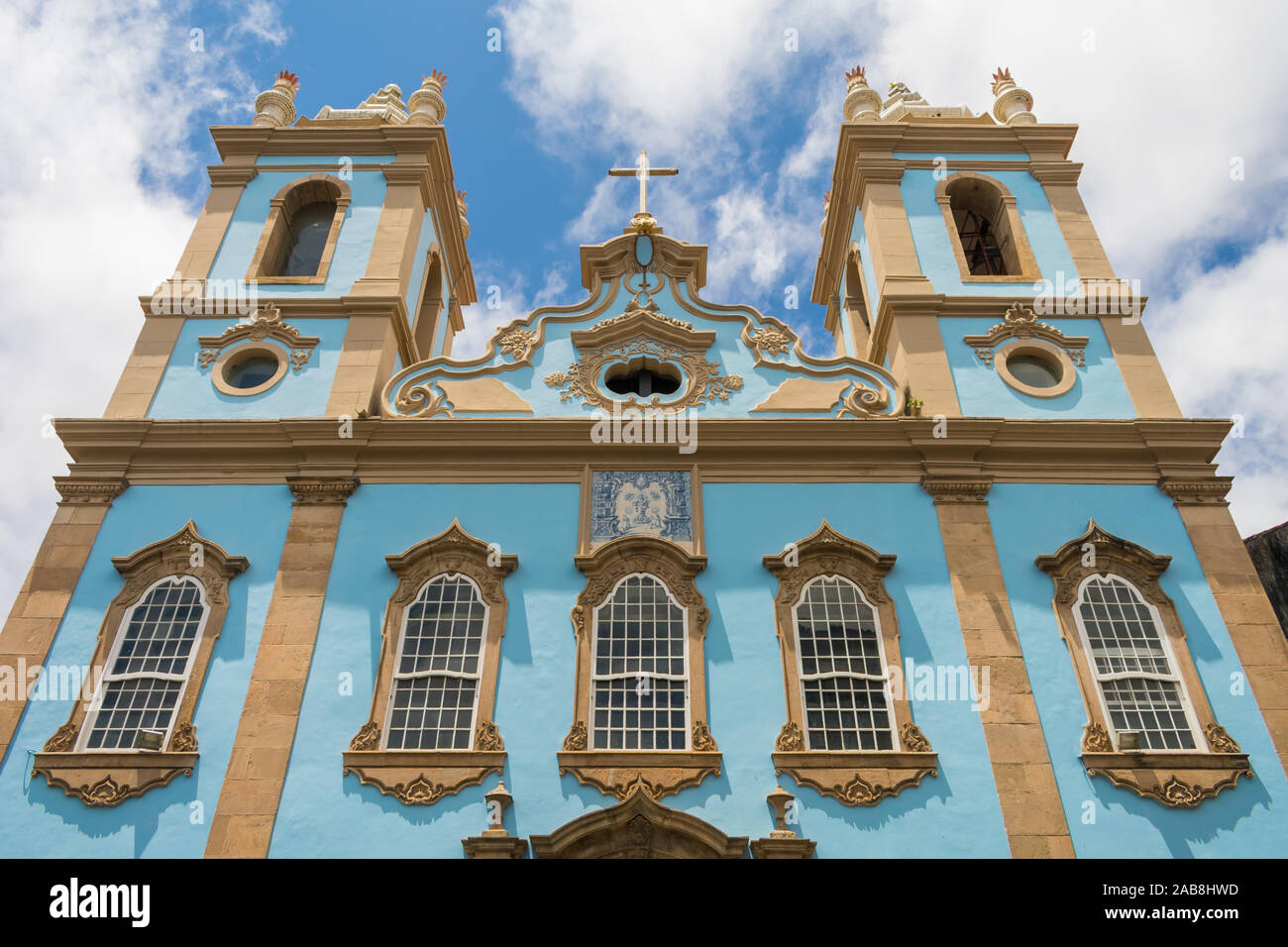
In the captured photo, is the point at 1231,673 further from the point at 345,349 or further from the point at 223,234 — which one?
the point at 223,234

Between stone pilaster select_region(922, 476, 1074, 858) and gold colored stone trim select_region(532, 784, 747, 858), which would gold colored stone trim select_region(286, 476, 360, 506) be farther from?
stone pilaster select_region(922, 476, 1074, 858)

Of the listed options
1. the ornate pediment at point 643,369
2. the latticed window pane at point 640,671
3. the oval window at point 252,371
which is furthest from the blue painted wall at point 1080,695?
the oval window at point 252,371

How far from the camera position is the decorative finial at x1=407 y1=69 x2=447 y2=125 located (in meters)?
20.6

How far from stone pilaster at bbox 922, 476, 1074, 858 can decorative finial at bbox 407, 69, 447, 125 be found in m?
12.8

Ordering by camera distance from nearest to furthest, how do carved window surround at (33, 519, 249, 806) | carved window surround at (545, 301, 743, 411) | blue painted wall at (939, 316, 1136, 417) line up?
carved window surround at (33, 519, 249, 806) < blue painted wall at (939, 316, 1136, 417) < carved window surround at (545, 301, 743, 411)

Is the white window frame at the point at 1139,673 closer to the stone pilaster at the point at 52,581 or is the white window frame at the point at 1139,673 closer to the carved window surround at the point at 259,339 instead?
the carved window surround at the point at 259,339

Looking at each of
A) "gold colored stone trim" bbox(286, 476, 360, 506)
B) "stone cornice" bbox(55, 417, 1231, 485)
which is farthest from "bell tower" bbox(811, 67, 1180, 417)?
"gold colored stone trim" bbox(286, 476, 360, 506)

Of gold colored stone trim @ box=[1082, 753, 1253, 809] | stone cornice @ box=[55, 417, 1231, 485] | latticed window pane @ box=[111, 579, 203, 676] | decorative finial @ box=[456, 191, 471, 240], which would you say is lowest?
gold colored stone trim @ box=[1082, 753, 1253, 809]

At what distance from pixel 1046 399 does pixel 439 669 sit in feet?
32.3

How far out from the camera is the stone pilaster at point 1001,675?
11406mm

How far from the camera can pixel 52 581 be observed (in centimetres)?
1329
